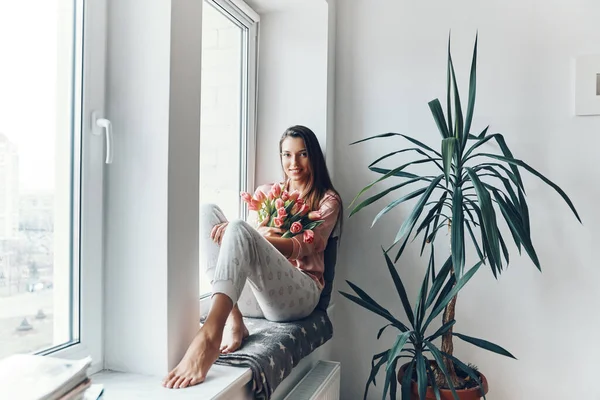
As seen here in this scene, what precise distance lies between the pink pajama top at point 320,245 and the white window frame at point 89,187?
0.74m

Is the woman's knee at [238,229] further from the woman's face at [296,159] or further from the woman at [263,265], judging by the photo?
the woman's face at [296,159]

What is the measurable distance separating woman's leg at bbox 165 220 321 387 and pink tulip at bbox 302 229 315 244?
0.41 ft

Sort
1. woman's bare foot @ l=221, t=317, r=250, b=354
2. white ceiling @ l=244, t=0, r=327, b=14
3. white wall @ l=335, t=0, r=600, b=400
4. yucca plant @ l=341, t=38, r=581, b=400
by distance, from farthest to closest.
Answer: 1. white ceiling @ l=244, t=0, r=327, b=14
2. white wall @ l=335, t=0, r=600, b=400
3. yucca plant @ l=341, t=38, r=581, b=400
4. woman's bare foot @ l=221, t=317, r=250, b=354

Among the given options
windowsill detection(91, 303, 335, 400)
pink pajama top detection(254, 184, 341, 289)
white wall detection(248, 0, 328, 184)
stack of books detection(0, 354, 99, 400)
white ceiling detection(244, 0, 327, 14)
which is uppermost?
white ceiling detection(244, 0, 327, 14)

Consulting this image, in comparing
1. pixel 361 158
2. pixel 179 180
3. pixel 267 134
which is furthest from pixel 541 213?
pixel 179 180

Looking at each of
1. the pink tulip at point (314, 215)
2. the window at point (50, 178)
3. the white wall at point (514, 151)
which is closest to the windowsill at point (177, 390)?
the window at point (50, 178)

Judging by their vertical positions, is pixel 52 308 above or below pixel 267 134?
below

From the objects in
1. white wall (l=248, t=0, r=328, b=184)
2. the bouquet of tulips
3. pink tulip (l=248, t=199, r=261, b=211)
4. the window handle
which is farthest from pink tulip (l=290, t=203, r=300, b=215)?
the window handle

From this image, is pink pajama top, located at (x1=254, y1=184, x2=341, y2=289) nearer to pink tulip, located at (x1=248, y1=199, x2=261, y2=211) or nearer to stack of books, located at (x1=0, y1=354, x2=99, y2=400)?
pink tulip, located at (x1=248, y1=199, x2=261, y2=211)

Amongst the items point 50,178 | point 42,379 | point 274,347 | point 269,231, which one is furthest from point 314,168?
point 42,379

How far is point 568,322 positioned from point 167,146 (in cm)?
176

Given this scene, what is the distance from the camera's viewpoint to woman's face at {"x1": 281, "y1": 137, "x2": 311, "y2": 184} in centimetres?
204

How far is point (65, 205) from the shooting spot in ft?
3.99

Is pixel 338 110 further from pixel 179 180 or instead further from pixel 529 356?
pixel 529 356
